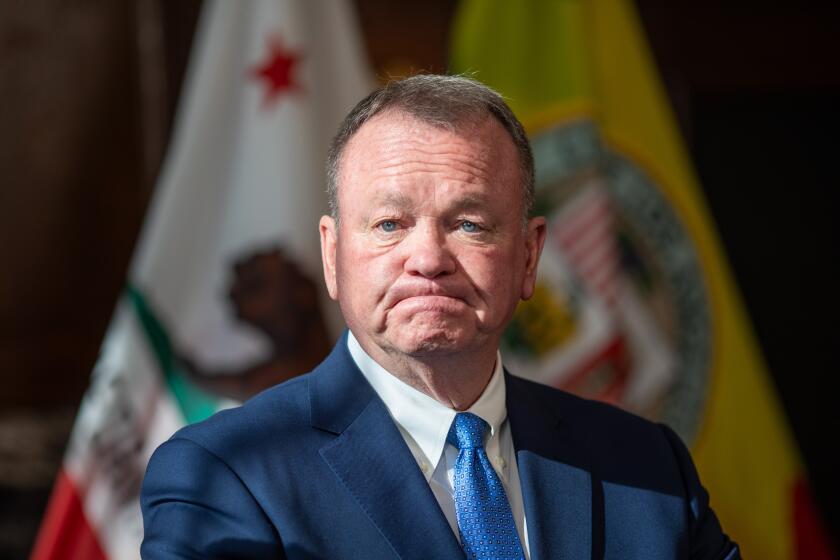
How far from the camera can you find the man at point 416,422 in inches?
61.2

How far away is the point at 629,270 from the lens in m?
3.90

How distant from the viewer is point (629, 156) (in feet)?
12.8

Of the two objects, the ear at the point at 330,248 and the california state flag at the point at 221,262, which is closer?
the ear at the point at 330,248

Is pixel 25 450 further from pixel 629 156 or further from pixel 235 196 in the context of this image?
pixel 629 156

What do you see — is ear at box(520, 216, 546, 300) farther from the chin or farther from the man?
the chin

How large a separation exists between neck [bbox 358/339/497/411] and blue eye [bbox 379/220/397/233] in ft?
0.61

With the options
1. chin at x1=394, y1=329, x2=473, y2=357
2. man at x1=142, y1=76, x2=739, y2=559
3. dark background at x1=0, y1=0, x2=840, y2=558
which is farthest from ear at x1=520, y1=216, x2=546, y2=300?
dark background at x1=0, y1=0, x2=840, y2=558

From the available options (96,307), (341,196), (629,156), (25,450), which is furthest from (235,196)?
(341,196)

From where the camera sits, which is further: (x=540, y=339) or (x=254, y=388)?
(x=540, y=339)

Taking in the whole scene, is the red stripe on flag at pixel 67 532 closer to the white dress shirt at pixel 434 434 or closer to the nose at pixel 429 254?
the white dress shirt at pixel 434 434

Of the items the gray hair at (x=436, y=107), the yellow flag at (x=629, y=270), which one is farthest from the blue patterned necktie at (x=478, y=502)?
the yellow flag at (x=629, y=270)

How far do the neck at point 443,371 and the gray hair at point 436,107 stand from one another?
238mm

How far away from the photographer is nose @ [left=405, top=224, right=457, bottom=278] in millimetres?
1578

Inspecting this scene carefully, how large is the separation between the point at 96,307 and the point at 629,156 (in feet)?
6.17
